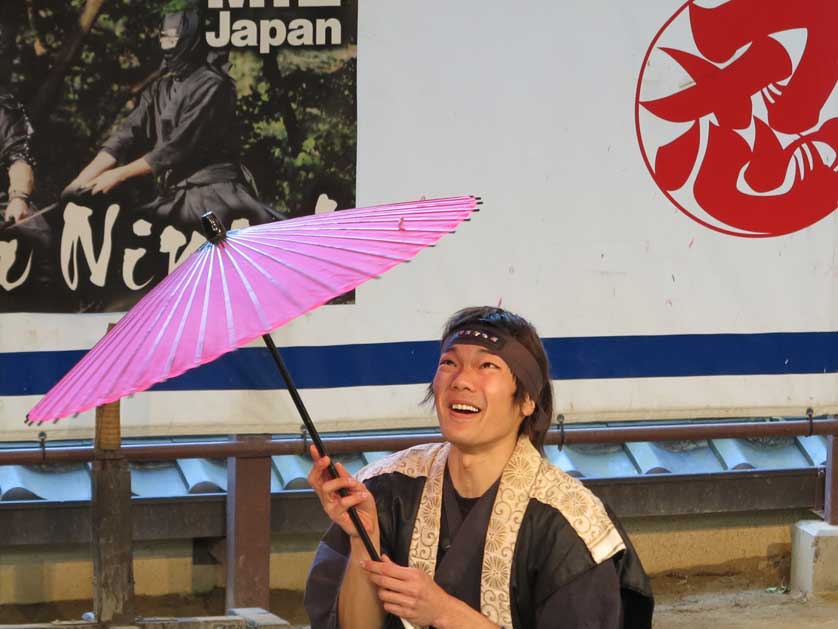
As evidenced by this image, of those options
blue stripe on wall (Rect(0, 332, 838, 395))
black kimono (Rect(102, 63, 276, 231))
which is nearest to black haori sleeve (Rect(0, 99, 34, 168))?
black kimono (Rect(102, 63, 276, 231))

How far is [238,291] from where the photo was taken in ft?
7.64

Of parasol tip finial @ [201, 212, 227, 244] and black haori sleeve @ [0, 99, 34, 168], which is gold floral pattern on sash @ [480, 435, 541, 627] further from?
black haori sleeve @ [0, 99, 34, 168]

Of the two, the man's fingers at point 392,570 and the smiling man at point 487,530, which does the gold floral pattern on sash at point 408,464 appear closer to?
the smiling man at point 487,530

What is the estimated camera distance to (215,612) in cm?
468

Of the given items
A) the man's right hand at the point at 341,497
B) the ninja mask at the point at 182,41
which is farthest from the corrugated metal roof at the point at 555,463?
the man's right hand at the point at 341,497

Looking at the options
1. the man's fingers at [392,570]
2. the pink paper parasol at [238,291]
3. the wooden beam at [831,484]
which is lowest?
the wooden beam at [831,484]

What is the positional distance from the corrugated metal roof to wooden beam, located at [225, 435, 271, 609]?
251mm

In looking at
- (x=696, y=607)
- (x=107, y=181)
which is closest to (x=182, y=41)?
(x=107, y=181)

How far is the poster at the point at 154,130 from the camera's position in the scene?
3.97 metres

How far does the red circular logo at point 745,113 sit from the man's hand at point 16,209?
76.3 inches

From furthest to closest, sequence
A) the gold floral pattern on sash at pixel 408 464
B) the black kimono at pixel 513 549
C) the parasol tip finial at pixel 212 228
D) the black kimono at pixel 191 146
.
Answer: the black kimono at pixel 191 146 < the gold floral pattern on sash at pixel 408 464 < the black kimono at pixel 513 549 < the parasol tip finial at pixel 212 228

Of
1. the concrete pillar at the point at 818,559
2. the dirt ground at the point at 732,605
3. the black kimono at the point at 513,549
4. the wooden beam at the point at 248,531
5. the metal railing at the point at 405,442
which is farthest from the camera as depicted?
the concrete pillar at the point at 818,559

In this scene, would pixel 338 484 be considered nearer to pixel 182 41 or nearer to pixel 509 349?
pixel 509 349

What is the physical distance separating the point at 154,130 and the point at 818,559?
2.82m
